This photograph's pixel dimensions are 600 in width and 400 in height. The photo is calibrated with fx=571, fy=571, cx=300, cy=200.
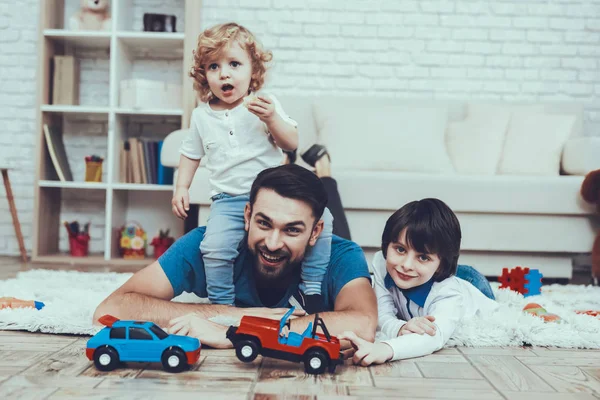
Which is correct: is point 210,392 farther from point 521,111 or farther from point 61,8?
point 61,8

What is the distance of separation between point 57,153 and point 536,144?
266 centimetres

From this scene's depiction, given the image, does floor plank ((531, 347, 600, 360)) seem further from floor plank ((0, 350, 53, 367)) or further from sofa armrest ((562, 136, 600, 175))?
sofa armrest ((562, 136, 600, 175))

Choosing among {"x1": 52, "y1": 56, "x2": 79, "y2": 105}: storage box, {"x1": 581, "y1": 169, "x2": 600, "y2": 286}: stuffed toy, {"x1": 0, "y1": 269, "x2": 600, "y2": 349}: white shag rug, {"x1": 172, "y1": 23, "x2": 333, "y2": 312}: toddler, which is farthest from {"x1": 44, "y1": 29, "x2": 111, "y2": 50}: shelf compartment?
{"x1": 581, "y1": 169, "x2": 600, "y2": 286}: stuffed toy

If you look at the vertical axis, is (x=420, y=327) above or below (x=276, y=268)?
below

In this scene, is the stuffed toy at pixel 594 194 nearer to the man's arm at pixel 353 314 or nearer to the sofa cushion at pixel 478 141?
the sofa cushion at pixel 478 141

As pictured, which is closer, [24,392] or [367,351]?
[24,392]

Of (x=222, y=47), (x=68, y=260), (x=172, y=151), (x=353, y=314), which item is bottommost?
(x=68, y=260)

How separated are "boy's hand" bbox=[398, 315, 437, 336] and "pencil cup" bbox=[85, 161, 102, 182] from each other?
250 centimetres

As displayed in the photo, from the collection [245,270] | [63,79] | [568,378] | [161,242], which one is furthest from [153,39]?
[568,378]

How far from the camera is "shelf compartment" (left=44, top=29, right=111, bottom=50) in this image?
320cm

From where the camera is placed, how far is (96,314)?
146 centimetres

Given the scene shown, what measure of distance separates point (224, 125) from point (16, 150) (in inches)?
96.7

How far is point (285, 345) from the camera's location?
1141 mm

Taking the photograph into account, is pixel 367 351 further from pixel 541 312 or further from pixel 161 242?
pixel 161 242
